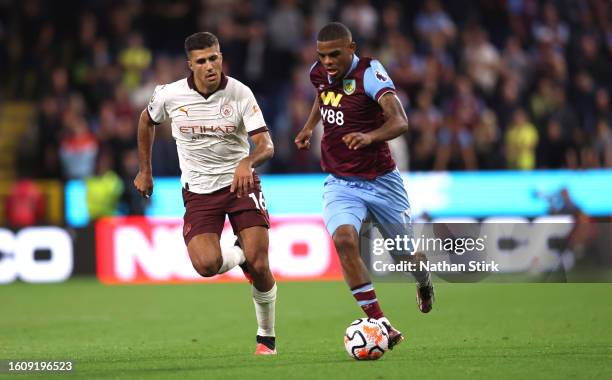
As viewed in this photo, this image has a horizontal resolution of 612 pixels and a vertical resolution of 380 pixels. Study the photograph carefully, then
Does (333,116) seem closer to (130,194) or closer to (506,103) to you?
(130,194)

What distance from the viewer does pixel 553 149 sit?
1834 cm

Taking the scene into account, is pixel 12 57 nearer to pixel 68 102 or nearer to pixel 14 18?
pixel 14 18

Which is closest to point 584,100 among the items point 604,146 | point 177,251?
point 604,146

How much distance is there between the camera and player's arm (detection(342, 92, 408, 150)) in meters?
7.66

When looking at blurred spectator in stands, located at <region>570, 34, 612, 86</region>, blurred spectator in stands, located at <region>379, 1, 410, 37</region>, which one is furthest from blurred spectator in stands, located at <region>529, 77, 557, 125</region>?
blurred spectator in stands, located at <region>379, 1, 410, 37</region>

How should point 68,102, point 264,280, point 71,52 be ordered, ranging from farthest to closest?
point 71,52, point 68,102, point 264,280

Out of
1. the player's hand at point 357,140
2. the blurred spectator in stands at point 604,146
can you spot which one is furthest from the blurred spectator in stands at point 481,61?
the player's hand at point 357,140

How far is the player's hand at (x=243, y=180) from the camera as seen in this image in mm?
8070

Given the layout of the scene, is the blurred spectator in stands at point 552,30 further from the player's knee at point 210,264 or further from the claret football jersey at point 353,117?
the player's knee at point 210,264

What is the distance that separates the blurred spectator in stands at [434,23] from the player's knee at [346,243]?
12584 millimetres

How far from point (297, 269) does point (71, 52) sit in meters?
8.02

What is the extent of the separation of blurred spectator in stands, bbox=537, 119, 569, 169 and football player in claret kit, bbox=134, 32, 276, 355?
34.1ft

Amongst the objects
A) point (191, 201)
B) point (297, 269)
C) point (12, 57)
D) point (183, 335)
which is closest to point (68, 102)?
point (12, 57)

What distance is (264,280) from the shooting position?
8492 mm
